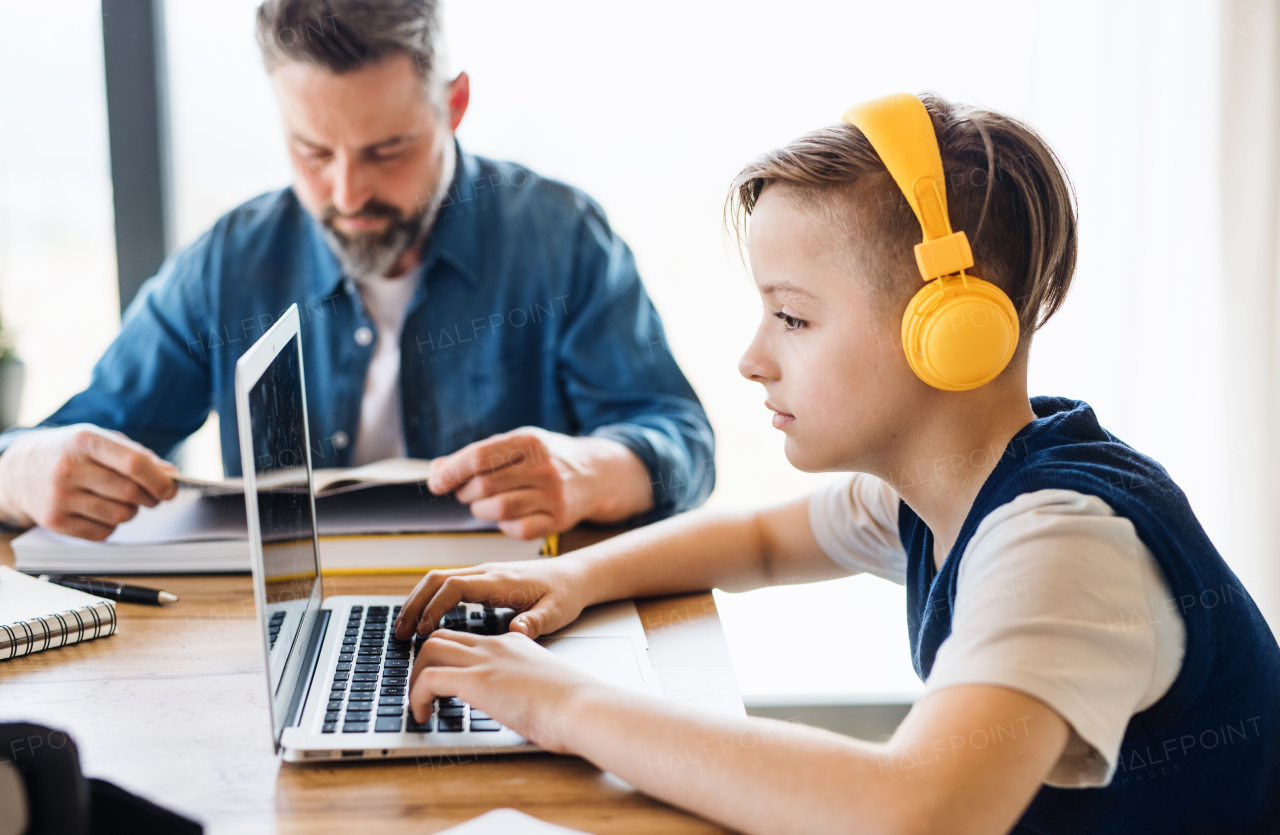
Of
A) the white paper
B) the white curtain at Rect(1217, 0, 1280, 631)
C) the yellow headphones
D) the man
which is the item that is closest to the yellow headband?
the yellow headphones

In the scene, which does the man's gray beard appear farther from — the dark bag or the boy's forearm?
the dark bag

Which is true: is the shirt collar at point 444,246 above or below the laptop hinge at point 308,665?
above

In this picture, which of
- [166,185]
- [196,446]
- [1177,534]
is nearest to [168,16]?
[166,185]

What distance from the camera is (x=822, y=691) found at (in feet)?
6.22

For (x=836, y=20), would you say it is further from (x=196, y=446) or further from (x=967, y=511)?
(x=196, y=446)

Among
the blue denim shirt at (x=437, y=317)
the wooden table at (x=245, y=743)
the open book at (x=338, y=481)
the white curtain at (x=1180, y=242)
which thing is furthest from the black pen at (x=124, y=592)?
the white curtain at (x=1180, y=242)

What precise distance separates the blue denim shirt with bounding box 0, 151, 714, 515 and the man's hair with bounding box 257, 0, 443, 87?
231mm

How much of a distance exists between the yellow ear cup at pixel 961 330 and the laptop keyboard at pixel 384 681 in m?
0.42

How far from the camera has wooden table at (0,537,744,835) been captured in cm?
57

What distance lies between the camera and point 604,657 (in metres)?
0.78

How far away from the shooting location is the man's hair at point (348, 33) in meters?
1.42

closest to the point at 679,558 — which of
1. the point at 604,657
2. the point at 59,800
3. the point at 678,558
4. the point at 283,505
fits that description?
the point at 678,558

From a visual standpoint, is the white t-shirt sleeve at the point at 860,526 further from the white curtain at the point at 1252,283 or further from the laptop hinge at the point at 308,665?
the white curtain at the point at 1252,283

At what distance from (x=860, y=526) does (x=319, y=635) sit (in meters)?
0.56
